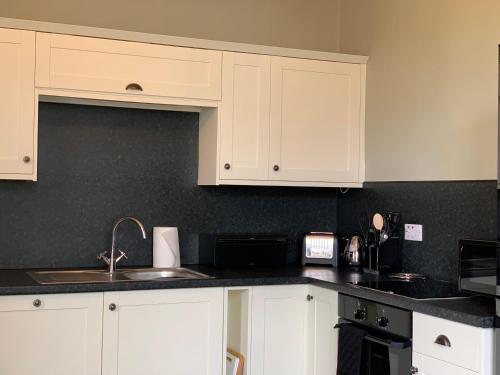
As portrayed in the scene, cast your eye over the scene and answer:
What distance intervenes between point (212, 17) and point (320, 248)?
1.53 m

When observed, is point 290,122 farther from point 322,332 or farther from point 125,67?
point 322,332

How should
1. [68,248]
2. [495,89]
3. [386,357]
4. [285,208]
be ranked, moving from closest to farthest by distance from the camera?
[386,357]
[495,89]
[68,248]
[285,208]

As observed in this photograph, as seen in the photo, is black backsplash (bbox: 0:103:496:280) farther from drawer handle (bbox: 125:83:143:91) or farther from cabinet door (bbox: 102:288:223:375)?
cabinet door (bbox: 102:288:223:375)

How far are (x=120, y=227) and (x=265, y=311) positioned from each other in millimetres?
974

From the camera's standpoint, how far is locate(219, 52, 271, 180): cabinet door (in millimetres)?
3797

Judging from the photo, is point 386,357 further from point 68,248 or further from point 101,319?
point 68,248

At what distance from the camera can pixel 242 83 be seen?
12.6 ft

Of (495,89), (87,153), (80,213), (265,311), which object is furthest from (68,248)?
(495,89)

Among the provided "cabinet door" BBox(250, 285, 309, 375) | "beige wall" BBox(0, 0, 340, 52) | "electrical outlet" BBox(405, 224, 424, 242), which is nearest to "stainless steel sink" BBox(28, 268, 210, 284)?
"cabinet door" BBox(250, 285, 309, 375)

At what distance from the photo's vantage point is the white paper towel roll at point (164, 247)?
386 cm

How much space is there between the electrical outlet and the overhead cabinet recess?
530 mm

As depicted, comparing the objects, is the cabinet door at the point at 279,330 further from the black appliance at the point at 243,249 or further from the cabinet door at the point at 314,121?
the cabinet door at the point at 314,121

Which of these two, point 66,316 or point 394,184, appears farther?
point 394,184

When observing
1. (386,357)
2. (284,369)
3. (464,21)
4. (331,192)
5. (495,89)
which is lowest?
(284,369)
